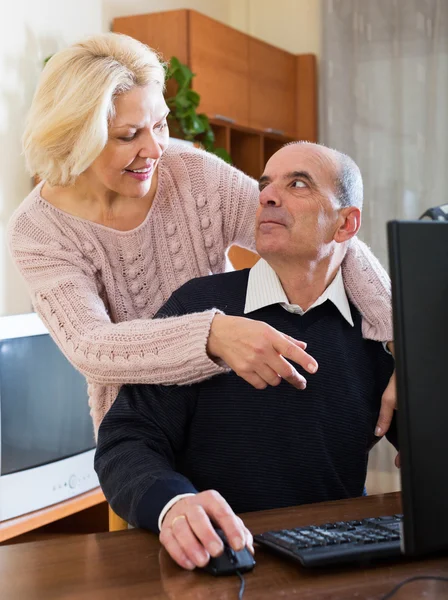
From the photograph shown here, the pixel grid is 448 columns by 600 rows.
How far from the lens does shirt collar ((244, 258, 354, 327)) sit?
1.67 metres

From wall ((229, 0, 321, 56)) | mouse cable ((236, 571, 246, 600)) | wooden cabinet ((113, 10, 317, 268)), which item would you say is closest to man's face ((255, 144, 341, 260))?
mouse cable ((236, 571, 246, 600))

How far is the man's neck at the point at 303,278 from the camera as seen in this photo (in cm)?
170

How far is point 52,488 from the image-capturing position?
110 inches

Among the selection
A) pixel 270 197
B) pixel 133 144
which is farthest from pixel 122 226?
pixel 270 197

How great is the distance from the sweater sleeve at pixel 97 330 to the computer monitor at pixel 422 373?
0.56 m

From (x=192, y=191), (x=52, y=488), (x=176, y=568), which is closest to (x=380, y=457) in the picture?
(x=52, y=488)

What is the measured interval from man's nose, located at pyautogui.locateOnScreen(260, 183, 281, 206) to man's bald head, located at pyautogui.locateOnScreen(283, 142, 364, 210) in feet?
0.39

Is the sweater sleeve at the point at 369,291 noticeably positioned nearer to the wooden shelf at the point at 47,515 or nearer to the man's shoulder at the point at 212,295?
the man's shoulder at the point at 212,295

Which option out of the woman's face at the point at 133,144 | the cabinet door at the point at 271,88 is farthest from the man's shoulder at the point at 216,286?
the cabinet door at the point at 271,88

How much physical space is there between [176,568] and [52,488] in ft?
5.95

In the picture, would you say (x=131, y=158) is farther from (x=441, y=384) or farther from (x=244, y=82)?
(x=244, y=82)

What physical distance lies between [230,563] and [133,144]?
952mm

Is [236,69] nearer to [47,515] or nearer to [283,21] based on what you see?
[283,21]

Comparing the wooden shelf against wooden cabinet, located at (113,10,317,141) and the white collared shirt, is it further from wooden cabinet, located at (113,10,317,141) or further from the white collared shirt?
wooden cabinet, located at (113,10,317,141)
